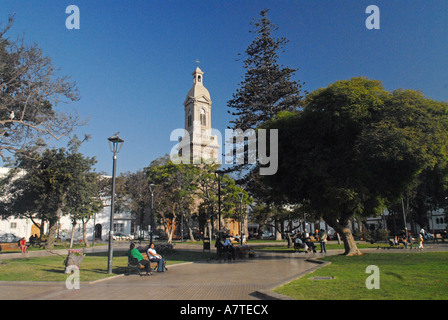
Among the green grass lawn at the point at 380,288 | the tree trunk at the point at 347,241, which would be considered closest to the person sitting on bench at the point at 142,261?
the green grass lawn at the point at 380,288

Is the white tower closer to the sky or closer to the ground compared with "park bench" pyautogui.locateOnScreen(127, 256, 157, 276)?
closer to the sky

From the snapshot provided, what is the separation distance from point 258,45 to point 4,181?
116 ft

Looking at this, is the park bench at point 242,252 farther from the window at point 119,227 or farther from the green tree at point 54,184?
the window at point 119,227

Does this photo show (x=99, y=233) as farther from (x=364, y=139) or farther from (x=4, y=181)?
(x=364, y=139)

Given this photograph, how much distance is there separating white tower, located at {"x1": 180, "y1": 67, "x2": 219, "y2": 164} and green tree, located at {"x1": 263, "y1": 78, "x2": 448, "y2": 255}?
47.1 metres

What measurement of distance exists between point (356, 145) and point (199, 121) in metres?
57.6

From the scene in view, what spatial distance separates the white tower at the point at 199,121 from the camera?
68.3 m

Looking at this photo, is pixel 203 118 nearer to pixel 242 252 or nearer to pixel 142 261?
pixel 242 252

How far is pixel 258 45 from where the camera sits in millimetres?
35781

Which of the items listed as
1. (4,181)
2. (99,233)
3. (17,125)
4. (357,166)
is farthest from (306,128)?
(99,233)

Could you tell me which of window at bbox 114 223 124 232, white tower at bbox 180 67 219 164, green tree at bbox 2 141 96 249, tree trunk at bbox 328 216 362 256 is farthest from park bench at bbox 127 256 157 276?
window at bbox 114 223 124 232

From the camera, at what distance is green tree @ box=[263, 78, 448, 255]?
1538cm

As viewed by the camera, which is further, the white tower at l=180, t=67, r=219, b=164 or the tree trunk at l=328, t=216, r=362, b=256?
the white tower at l=180, t=67, r=219, b=164

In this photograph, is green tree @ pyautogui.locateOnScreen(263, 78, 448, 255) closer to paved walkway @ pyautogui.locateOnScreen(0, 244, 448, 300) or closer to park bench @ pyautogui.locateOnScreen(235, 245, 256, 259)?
park bench @ pyautogui.locateOnScreen(235, 245, 256, 259)
